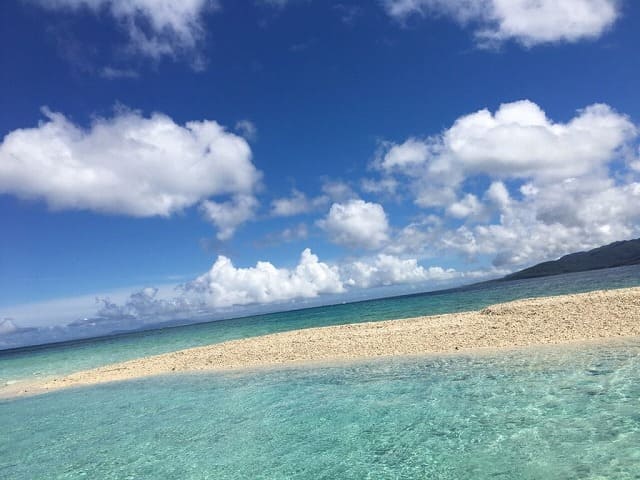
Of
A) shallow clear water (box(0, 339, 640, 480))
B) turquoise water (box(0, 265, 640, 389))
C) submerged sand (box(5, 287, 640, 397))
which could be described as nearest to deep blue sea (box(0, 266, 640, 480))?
shallow clear water (box(0, 339, 640, 480))

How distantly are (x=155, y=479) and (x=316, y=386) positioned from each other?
9.88m

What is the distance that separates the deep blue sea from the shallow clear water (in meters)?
0.06

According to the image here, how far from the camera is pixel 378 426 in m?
14.4

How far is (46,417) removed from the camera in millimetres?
24781

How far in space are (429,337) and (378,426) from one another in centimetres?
1583

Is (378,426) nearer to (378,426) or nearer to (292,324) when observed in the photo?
(378,426)

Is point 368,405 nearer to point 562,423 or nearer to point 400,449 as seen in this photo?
point 400,449

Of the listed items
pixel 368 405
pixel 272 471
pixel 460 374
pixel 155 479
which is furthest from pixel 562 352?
pixel 155 479

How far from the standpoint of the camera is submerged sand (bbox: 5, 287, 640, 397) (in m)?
24.4

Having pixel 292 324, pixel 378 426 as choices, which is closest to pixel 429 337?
pixel 378 426

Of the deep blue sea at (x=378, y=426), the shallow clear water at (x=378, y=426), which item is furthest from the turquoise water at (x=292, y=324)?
the shallow clear water at (x=378, y=426)

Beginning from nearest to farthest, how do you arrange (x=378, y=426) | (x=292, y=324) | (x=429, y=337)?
(x=378, y=426), (x=429, y=337), (x=292, y=324)

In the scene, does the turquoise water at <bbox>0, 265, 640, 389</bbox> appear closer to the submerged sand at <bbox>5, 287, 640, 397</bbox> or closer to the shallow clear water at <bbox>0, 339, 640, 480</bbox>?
the submerged sand at <bbox>5, 287, 640, 397</bbox>

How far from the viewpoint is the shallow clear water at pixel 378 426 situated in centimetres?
1077
